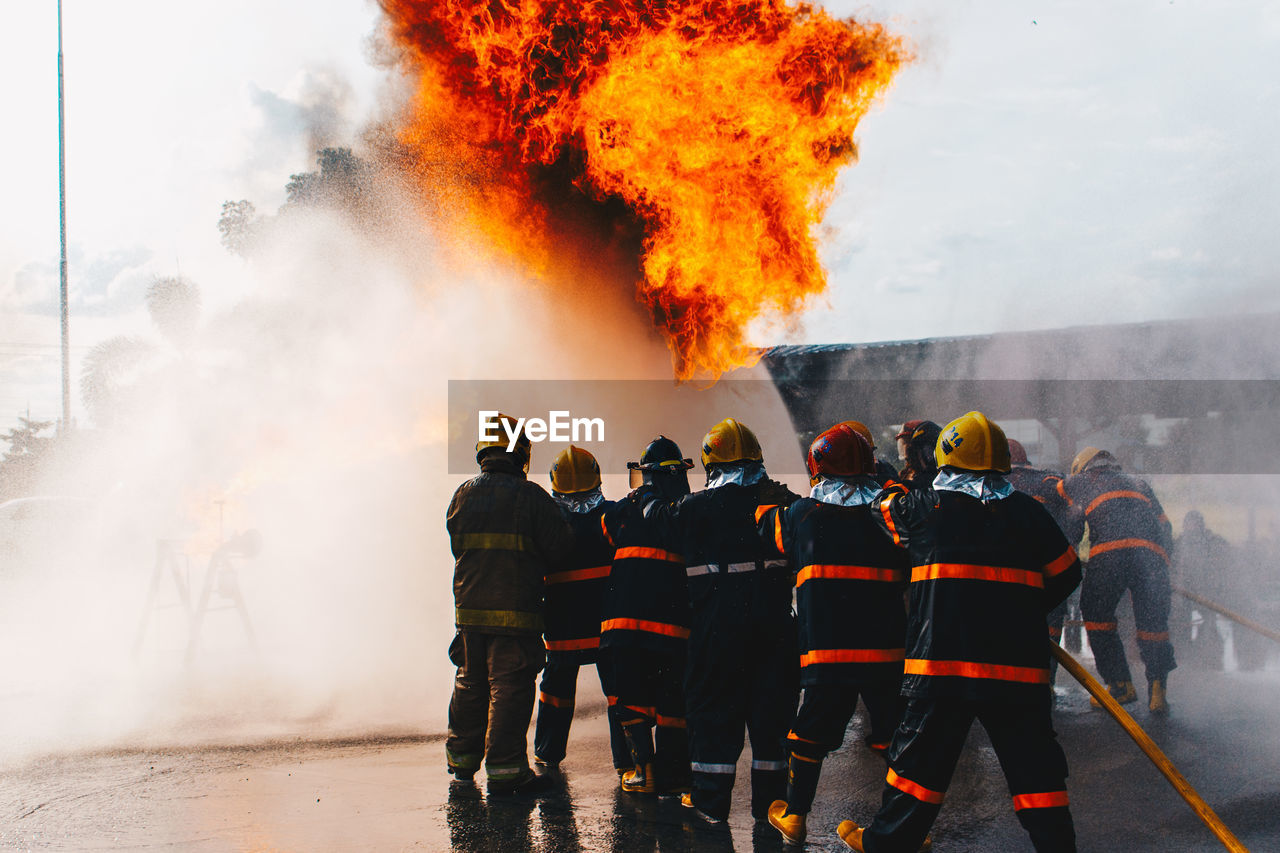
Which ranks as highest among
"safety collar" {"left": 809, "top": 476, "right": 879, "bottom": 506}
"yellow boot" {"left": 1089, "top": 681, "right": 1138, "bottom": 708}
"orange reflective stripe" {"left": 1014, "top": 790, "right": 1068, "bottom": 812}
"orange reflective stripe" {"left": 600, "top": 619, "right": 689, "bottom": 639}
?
"safety collar" {"left": 809, "top": 476, "right": 879, "bottom": 506}

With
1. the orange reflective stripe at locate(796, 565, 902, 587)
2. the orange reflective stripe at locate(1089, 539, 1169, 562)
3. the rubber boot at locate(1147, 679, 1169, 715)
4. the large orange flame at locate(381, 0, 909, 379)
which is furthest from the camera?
the large orange flame at locate(381, 0, 909, 379)

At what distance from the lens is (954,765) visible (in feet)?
10.4

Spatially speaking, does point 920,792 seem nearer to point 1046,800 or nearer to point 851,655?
point 1046,800

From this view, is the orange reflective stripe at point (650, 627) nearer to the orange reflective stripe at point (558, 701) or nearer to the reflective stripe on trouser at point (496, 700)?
the reflective stripe on trouser at point (496, 700)

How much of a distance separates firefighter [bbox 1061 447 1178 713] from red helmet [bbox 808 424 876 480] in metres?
3.12

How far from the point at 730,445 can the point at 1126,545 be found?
3.40 metres

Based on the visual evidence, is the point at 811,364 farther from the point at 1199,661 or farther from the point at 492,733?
the point at 492,733

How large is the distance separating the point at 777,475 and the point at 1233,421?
16.3 ft

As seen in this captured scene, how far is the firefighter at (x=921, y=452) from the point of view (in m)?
5.24

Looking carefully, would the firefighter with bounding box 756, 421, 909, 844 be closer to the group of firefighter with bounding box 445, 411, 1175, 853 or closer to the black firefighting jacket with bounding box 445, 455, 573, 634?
the group of firefighter with bounding box 445, 411, 1175, 853

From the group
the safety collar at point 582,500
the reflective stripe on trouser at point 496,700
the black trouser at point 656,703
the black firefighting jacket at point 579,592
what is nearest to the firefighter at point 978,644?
the black trouser at point 656,703

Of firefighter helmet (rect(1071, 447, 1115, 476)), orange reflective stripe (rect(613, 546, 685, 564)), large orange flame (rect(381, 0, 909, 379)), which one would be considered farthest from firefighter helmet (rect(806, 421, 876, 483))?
large orange flame (rect(381, 0, 909, 379))

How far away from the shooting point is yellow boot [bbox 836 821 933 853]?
338cm

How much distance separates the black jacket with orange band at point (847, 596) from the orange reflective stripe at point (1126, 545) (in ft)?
9.82
